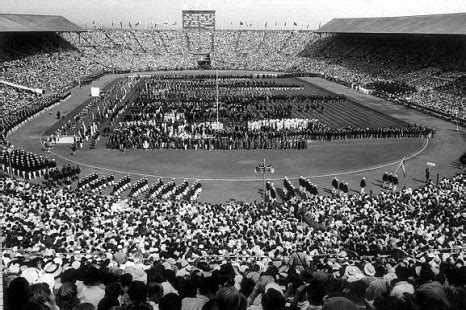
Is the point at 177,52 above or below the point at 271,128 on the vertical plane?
above

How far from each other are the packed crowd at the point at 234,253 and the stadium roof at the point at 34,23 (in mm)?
53345

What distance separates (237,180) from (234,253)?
1533 centimetres

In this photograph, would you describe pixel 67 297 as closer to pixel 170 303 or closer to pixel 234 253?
pixel 170 303

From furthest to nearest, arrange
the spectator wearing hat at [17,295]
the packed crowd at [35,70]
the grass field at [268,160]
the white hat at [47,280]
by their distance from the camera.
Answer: the packed crowd at [35,70] < the grass field at [268,160] < the white hat at [47,280] < the spectator wearing hat at [17,295]

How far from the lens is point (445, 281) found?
30.0 ft

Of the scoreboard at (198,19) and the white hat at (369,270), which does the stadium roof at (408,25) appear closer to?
the scoreboard at (198,19)

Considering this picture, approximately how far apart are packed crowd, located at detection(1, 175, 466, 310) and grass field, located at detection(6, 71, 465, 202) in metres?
5.92

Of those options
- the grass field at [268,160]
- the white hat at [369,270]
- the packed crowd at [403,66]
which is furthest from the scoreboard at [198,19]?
the white hat at [369,270]

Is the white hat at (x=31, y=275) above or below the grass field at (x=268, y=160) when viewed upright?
above

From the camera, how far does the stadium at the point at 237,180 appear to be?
28.3 feet

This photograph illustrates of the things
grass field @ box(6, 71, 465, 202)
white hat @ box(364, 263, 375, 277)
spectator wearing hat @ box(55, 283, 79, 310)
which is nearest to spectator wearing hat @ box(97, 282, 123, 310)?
spectator wearing hat @ box(55, 283, 79, 310)

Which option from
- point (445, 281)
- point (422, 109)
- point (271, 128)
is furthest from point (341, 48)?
point (445, 281)

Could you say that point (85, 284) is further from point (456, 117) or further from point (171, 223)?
point (456, 117)

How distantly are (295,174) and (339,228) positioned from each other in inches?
516
